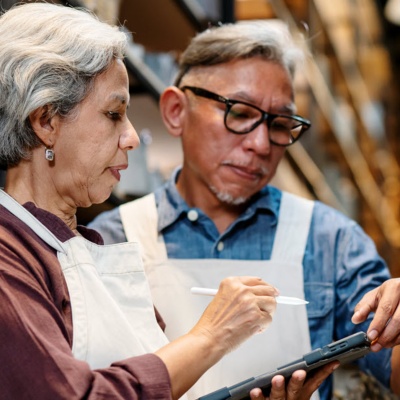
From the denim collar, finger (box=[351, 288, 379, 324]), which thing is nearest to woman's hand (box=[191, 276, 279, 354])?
finger (box=[351, 288, 379, 324])

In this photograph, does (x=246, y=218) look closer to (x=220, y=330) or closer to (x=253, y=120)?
(x=253, y=120)

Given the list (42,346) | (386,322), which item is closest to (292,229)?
(386,322)

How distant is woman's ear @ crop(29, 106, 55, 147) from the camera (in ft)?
5.30

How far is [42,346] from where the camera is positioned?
138 centimetres

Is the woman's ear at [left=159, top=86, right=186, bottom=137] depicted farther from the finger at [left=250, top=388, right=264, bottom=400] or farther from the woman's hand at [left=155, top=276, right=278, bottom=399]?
the finger at [left=250, top=388, right=264, bottom=400]

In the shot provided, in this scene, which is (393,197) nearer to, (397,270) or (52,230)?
(397,270)

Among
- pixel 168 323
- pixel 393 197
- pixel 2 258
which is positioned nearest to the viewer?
pixel 2 258

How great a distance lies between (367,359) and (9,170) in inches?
45.6

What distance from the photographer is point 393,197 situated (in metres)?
10.9

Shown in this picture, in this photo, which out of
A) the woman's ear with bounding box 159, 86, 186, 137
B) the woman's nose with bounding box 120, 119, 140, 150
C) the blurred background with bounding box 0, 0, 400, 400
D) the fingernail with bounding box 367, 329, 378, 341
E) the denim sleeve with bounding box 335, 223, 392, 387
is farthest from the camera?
the blurred background with bounding box 0, 0, 400, 400

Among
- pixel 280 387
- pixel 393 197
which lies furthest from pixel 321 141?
pixel 280 387

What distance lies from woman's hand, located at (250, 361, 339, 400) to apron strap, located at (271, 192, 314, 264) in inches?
25.6

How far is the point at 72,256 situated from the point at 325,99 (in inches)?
215

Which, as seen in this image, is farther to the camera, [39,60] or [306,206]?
[306,206]
